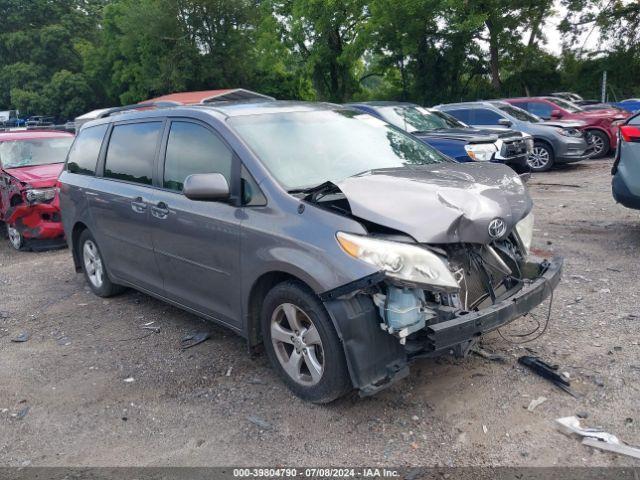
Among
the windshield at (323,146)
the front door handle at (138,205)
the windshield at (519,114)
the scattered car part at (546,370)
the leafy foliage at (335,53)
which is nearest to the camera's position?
the scattered car part at (546,370)

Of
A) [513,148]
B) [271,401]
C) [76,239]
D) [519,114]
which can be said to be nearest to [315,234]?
[271,401]

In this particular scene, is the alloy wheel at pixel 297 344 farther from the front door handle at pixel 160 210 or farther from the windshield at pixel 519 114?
the windshield at pixel 519 114

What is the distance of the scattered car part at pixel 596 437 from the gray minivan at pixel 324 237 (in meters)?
0.65

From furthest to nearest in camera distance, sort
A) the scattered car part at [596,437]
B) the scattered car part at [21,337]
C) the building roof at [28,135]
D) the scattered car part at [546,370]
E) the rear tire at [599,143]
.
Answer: the rear tire at [599,143]
the building roof at [28,135]
the scattered car part at [21,337]
the scattered car part at [546,370]
the scattered car part at [596,437]

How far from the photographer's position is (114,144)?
5.41 metres

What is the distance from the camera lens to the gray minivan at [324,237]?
10.5 feet

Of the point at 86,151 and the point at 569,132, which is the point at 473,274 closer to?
the point at 86,151

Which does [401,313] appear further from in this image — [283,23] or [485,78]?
[283,23]

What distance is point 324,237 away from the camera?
3328 mm

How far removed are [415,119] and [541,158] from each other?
395cm

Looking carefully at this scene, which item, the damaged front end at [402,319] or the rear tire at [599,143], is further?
the rear tire at [599,143]

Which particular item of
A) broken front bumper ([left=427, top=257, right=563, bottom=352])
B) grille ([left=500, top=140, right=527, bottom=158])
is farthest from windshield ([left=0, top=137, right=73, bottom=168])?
broken front bumper ([left=427, top=257, right=563, bottom=352])

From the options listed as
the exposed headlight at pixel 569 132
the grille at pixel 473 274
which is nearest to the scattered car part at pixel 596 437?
the grille at pixel 473 274

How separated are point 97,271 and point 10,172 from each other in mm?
3769
